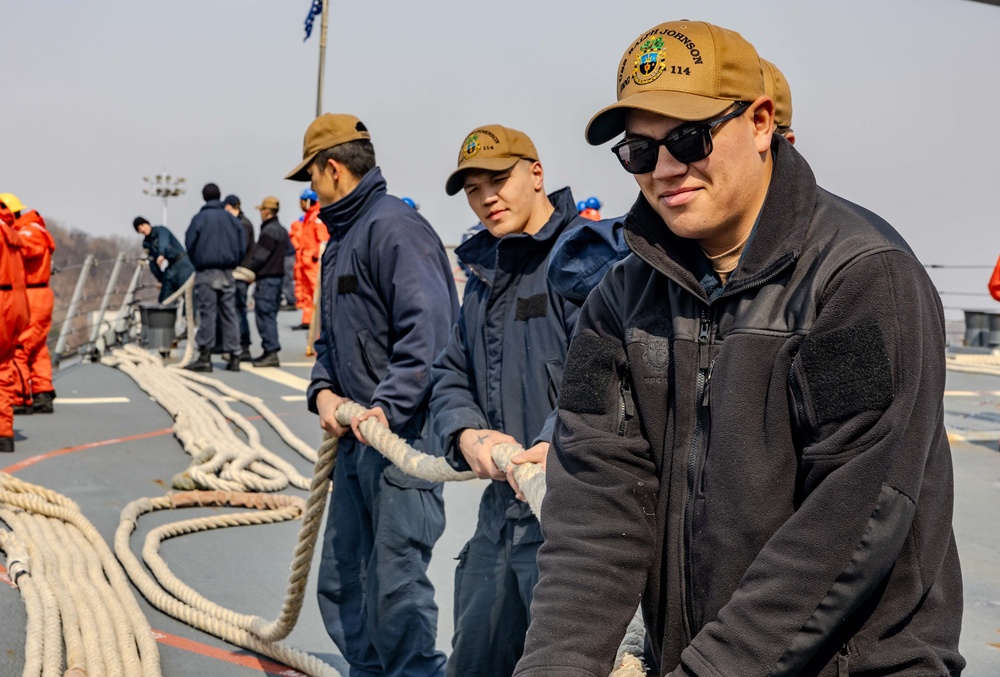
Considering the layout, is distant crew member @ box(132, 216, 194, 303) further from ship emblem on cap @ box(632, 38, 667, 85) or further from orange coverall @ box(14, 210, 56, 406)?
ship emblem on cap @ box(632, 38, 667, 85)

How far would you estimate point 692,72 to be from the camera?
1583mm

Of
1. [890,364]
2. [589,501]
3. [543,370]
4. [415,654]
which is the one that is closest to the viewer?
[890,364]

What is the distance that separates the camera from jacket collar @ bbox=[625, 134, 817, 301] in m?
1.53

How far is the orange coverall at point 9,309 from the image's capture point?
7992 mm

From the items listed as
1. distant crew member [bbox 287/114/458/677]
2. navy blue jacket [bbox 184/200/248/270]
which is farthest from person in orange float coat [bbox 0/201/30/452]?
distant crew member [bbox 287/114/458/677]

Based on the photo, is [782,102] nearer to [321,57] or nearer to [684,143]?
[684,143]

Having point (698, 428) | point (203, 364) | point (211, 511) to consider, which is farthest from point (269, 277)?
point (698, 428)

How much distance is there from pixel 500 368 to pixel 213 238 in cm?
1015

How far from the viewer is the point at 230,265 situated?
12.9m

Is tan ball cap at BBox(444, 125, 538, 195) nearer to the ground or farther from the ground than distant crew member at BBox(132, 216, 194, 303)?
farther from the ground

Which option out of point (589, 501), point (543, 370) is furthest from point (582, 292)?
point (589, 501)

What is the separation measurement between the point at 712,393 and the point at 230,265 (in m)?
11.8

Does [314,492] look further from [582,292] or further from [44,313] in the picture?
[44,313]

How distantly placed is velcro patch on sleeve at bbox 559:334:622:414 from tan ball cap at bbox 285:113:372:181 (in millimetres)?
2325
